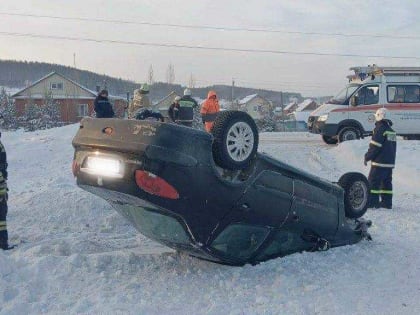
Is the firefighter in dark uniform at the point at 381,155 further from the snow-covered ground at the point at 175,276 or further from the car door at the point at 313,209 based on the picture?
the car door at the point at 313,209

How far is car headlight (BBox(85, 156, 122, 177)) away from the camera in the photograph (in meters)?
3.97

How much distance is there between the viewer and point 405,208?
29.0 ft

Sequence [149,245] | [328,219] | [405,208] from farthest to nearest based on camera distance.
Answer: [405,208] < [149,245] < [328,219]

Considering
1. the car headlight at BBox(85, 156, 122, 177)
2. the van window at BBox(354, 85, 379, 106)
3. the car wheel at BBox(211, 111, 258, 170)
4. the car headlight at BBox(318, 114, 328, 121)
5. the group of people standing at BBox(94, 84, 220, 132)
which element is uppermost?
the van window at BBox(354, 85, 379, 106)

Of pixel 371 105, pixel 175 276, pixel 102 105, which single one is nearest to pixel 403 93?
pixel 371 105

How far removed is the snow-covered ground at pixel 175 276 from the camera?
12.9 ft

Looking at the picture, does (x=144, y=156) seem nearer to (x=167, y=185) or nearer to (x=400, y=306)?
(x=167, y=185)

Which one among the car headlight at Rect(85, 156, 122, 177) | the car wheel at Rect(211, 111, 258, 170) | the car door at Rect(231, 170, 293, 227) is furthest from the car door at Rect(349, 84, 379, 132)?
the car headlight at Rect(85, 156, 122, 177)

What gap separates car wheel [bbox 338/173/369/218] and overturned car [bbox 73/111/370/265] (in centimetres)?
79

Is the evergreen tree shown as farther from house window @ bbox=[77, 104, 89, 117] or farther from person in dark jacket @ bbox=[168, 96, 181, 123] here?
person in dark jacket @ bbox=[168, 96, 181, 123]

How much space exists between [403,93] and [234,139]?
15500 mm

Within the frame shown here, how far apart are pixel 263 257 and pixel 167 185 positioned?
1542 mm

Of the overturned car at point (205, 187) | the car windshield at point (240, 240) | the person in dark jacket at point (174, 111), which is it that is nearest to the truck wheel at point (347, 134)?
the person in dark jacket at point (174, 111)

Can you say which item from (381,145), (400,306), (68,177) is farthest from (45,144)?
(400,306)
